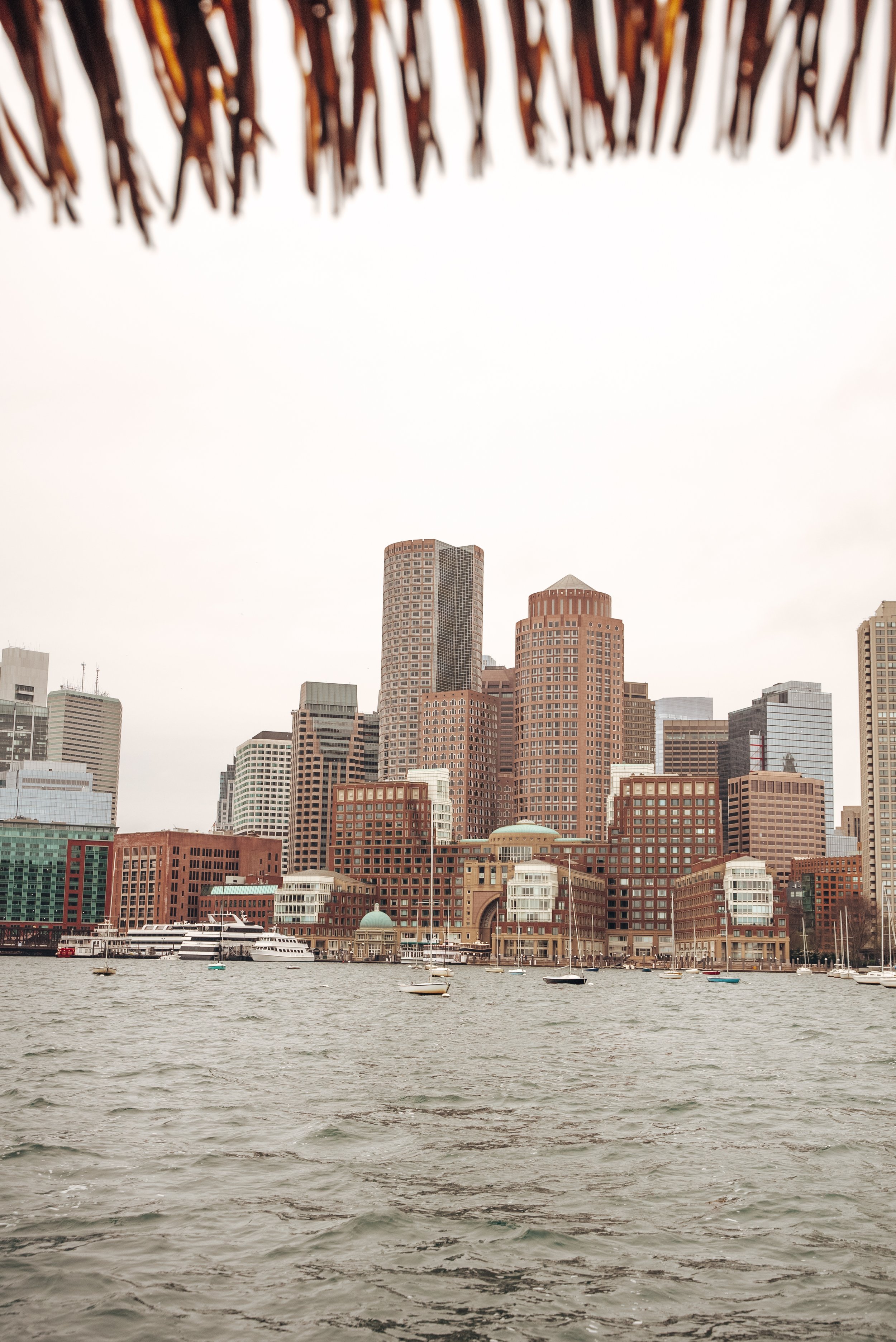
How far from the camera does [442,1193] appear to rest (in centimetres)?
2673

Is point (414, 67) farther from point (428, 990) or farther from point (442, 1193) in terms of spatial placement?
point (428, 990)

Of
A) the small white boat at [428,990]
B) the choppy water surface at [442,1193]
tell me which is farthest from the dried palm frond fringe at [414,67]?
the small white boat at [428,990]

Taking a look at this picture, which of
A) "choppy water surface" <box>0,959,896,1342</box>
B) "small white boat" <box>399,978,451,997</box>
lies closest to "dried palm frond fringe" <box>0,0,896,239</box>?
"choppy water surface" <box>0,959,896,1342</box>

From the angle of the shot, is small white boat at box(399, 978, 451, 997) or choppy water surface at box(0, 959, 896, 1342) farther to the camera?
small white boat at box(399, 978, 451, 997)

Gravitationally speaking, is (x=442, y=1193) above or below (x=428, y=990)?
above

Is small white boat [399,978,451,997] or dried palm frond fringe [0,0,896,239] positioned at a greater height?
dried palm frond fringe [0,0,896,239]

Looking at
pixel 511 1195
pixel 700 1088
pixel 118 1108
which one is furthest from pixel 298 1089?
pixel 511 1195

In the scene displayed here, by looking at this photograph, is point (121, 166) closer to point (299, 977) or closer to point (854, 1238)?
point (854, 1238)

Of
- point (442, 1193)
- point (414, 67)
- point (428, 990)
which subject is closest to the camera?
point (414, 67)

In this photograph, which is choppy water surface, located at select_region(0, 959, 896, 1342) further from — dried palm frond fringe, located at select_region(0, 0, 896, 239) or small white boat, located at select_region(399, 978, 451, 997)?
small white boat, located at select_region(399, 978, 451, 997)

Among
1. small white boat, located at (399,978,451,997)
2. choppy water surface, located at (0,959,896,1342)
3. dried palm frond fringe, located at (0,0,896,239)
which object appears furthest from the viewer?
small white boat, located at (399,978,451,997)

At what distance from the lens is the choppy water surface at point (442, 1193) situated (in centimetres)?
1919

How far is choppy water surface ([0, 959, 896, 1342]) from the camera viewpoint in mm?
19188

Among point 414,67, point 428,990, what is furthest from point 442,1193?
point 428,990
